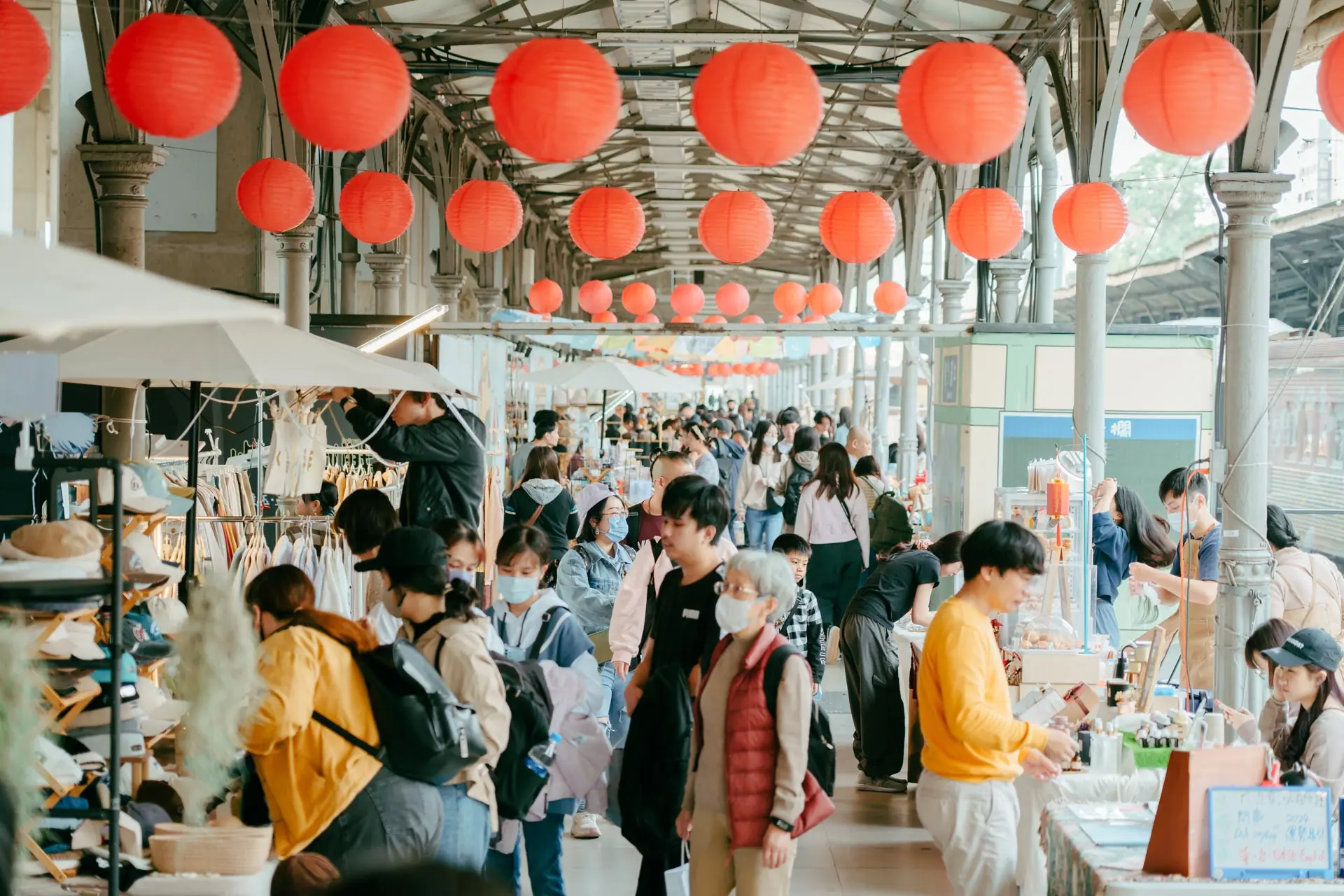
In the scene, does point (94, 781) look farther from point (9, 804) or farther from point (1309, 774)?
point (1309, 774)

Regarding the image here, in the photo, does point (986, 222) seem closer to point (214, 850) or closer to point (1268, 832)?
point (1268, 832)

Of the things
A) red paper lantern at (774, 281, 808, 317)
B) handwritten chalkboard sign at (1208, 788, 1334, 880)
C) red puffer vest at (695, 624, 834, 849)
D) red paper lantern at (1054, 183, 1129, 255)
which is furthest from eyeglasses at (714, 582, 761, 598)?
red paper lantern at (774, 281, 808, 317)

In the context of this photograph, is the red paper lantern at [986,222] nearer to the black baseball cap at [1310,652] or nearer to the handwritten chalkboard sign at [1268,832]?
the black baseball cap at [1310,652]

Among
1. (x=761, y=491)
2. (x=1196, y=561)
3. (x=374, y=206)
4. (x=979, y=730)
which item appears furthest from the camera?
(x=761, y=491)

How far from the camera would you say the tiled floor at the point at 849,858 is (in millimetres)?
5000

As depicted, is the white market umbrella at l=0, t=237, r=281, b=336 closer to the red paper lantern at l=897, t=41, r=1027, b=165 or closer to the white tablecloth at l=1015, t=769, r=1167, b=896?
the white tablecloth at l=1015, t=769, r=1167, b=896

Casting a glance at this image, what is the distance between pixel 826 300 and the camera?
14.1 m

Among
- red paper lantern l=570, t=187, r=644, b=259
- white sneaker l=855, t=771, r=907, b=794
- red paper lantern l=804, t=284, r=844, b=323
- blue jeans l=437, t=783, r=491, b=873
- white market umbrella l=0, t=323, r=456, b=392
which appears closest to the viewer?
blue jeans l=437, t=783, r=491, b=873

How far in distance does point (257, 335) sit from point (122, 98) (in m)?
0.96

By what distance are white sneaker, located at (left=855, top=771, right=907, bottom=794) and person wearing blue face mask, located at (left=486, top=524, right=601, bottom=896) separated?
2.47 m

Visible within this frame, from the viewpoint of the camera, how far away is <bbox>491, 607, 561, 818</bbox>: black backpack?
3.62m

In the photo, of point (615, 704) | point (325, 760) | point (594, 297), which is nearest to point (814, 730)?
point (325, 760)

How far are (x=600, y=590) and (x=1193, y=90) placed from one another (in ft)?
10.2

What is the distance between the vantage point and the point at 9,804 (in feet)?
6.27
